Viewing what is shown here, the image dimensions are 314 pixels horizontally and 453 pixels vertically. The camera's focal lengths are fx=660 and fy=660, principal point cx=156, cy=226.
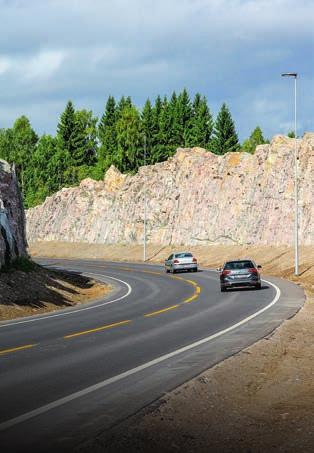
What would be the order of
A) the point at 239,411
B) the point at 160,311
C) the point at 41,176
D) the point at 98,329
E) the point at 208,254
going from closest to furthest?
1. the point at 239,411
2. the point at 98,329
3. the point at 160,311
4. the point at 208,254
5. the point at 41,176

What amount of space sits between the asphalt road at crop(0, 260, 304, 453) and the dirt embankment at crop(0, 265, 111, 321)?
2133 millimetres

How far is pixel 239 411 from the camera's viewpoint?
8.60m

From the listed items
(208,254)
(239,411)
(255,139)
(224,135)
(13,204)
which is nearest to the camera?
(239,411)

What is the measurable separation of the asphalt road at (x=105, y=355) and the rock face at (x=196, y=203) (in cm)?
3737

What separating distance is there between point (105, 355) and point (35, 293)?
Result: 1760 cm

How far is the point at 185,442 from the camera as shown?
7148 mm

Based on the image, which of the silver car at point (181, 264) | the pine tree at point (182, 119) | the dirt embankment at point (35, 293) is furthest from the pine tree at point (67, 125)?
the dirt embankment at point (35, 293)

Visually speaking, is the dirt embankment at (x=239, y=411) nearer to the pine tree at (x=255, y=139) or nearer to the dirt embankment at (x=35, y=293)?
the dirt embankment at (x=35, y=293)

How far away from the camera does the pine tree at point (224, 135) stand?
108m

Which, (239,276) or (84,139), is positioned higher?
(84,139)

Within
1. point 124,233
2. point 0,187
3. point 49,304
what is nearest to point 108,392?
point 49,304

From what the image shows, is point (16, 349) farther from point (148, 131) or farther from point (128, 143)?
point (148, 131)

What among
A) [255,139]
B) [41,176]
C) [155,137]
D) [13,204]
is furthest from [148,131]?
[13,204]

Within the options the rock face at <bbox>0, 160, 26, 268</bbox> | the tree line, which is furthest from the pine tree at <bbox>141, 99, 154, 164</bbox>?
the rock face at <bbox>0, 160, 26, 268</bbox>
